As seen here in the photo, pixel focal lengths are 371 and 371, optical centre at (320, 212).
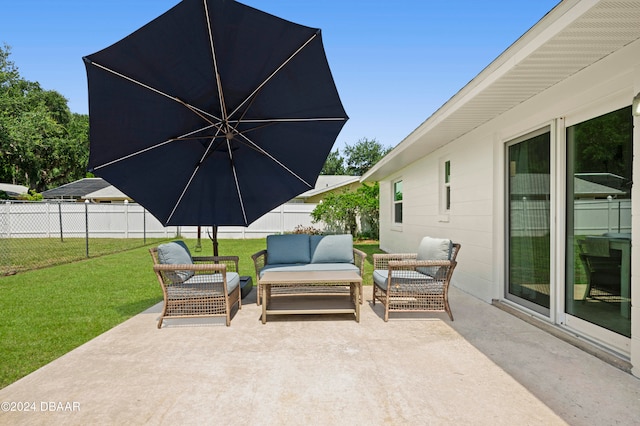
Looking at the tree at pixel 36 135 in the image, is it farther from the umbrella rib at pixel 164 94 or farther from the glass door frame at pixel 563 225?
the glass door frame at pixel 563 225

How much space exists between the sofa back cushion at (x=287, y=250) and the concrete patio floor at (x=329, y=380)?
68.1 inches

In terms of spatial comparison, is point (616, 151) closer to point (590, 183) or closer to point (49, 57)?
point (590, 183)

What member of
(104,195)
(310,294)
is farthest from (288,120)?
(104,195)

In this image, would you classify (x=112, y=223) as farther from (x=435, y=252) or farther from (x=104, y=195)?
(x=435, y=252)

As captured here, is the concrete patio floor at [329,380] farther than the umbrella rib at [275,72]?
No

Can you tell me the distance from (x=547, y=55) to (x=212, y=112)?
11.1 ft

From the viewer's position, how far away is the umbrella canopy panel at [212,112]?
11.1 feet

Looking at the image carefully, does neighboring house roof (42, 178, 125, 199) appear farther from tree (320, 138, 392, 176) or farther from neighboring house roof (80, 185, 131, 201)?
tree (320, 138, 392, 176)

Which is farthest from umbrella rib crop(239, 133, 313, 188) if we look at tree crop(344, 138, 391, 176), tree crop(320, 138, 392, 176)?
tree crop(344, 138, 391, 176)

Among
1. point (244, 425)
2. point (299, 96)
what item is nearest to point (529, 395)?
point (244, 425)

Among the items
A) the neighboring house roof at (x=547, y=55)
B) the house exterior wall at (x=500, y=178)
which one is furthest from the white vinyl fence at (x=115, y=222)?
the neighboring house roof at (x=547, y=55)

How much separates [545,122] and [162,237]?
54.4ft

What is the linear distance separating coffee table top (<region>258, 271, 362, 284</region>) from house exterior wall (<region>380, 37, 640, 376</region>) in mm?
2133

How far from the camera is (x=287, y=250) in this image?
5.89 m
